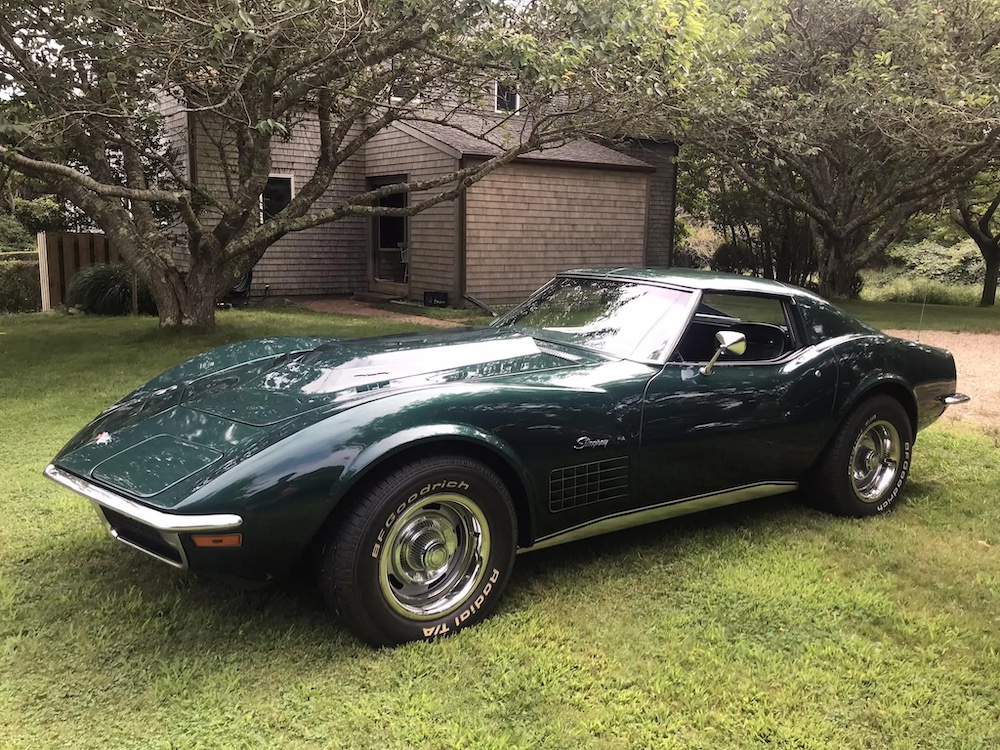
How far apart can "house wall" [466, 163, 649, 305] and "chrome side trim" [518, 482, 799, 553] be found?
11.1 m

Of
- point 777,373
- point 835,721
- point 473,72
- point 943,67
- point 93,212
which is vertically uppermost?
point 943,67

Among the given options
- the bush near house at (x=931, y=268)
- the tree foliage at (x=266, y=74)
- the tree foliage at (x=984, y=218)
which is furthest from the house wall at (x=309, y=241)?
the bush near house at (x=931, y=268)

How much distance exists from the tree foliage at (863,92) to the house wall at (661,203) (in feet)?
8.40

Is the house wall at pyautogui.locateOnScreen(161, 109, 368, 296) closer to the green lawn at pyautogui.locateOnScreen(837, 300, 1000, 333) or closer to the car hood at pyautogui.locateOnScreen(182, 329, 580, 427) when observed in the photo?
the green lawn at pyautogui.locateOnScreen(837, 300, 1000, 333)

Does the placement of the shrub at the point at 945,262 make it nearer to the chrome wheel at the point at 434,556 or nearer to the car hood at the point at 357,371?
the car hood at the point at 357,371

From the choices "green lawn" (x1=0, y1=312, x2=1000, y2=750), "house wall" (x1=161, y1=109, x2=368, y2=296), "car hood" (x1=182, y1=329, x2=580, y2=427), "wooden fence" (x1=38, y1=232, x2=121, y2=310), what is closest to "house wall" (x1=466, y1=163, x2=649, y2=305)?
"house wall" (x1=161, y1=109, x2=368, y2=296)

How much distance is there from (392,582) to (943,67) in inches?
460

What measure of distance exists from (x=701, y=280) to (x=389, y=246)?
13.5 metres

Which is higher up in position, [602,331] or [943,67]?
[943,67]

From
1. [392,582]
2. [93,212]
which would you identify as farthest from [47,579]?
[93,212]

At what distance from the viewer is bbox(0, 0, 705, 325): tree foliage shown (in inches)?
269

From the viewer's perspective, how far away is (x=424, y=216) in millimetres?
15406

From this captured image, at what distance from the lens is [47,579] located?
3.39 meters

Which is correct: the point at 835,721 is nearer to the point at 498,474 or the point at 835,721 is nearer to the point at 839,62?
the point at 498,474
